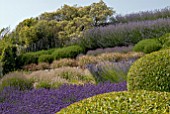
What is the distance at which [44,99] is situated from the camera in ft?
19.4

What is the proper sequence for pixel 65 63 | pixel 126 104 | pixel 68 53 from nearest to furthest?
pixel 126 104
pixel 65 63
pixel 68 53

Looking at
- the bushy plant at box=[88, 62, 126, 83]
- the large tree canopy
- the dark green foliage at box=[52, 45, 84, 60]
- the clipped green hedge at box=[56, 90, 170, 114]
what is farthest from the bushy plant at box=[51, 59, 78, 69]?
the clipped green hedge at box=[56, 90, 170, 114]

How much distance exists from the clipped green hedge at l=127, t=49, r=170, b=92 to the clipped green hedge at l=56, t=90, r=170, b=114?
5.96ft

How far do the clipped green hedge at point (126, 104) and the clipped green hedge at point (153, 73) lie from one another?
182cm

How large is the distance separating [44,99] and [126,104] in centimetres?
336

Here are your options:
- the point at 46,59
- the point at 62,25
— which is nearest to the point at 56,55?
the point at 46,59

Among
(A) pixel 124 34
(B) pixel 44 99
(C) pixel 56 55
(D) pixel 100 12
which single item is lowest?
(C) pixel 56 55

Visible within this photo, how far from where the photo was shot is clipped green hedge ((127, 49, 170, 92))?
4.91 metres

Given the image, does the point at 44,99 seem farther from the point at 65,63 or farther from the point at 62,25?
the point at 62,25

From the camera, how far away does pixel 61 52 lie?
1631cm

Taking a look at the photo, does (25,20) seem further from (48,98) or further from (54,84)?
(48,98)

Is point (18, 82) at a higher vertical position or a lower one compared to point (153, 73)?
lower

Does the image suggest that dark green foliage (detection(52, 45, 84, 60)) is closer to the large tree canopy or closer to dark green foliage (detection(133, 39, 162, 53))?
the large tree canopy

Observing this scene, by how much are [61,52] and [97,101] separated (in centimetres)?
1340
